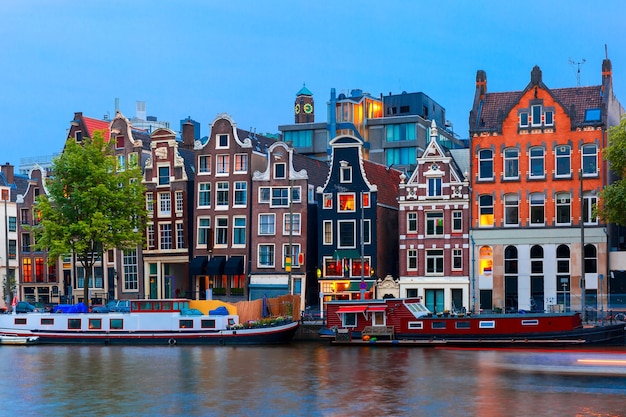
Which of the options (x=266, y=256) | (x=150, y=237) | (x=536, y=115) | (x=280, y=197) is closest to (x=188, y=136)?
(x=150, y=237)

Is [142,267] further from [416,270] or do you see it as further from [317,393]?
[317,393]

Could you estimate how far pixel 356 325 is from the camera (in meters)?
69.9

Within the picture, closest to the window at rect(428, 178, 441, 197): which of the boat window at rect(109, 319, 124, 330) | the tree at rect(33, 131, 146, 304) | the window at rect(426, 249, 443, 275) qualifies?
the window at rect(426, 249, 443, 275)

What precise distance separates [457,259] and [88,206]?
1205 inches

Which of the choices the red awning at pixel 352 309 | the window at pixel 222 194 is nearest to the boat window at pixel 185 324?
the red awning at pixel 352 309

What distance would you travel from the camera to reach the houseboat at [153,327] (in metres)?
71.0

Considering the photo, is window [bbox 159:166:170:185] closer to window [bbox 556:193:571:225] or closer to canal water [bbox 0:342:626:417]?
canal water [bbox 0:342:626:417]

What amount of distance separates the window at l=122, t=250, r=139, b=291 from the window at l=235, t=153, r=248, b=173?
13663 millimetres

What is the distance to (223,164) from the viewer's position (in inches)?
3536

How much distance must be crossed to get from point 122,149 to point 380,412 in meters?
61.3

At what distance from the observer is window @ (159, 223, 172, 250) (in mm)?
92250

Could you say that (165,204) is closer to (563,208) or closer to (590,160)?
(563,208)

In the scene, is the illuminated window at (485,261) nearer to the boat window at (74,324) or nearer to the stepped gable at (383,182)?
the stepped gable at (383,182)

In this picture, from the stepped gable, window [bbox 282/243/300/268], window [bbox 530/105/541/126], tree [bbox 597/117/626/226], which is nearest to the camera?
tree [bbox 597/117/626/226]
